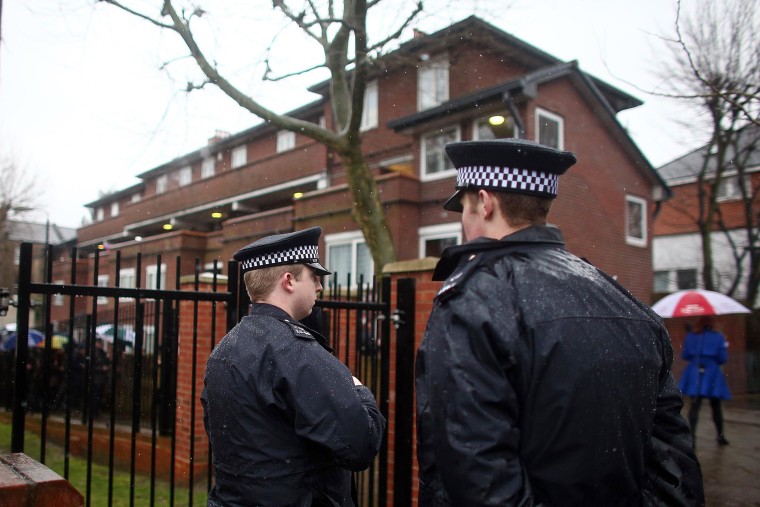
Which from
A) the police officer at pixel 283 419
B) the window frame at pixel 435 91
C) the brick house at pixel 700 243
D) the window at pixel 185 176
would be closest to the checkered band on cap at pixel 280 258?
the police officer at pixel 283 419

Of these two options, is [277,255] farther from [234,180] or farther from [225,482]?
[234,180]

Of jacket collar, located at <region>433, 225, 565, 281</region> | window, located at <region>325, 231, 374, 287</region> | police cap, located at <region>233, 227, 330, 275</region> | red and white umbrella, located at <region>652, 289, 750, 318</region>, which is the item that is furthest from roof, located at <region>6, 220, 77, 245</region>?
jacket collar, located at <region>433, 225, 565, 281</region>

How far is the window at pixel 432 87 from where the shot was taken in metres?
18.9

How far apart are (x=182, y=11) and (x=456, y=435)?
10192 mm

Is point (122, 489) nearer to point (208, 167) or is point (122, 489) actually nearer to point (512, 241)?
point (512, 241)

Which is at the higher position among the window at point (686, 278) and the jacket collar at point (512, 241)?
the window at point (686, 278)

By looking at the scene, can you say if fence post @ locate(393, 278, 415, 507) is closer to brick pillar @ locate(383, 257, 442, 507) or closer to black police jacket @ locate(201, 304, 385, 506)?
brick pillar @ locate(383, 257, 442, 507)

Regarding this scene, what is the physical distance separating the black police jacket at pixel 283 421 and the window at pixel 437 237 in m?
14.2

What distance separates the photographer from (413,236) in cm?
1747

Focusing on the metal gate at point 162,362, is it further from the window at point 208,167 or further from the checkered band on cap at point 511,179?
the window at point 208,167

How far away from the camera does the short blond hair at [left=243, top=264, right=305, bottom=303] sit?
254 centimetres

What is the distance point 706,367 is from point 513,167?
7.80 m

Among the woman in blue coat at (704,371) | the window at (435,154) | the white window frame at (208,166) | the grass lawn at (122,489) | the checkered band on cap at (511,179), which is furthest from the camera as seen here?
the white window frame at (208,166)

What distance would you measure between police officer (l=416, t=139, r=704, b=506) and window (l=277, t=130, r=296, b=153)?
25301mm
